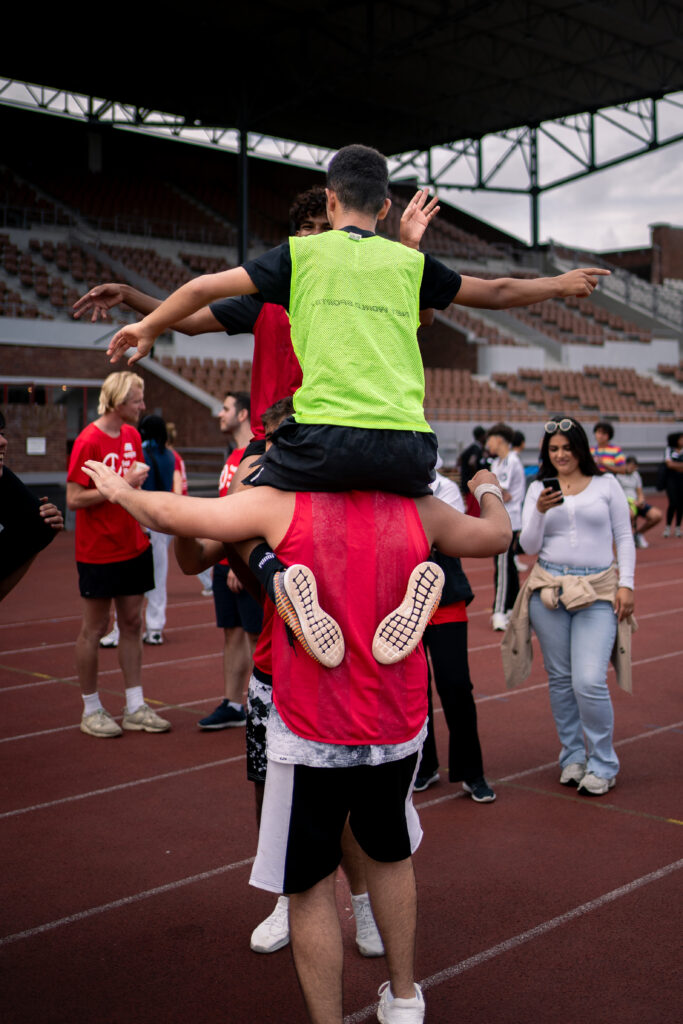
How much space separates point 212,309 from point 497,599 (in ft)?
26.6

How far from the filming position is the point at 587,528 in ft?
19.2

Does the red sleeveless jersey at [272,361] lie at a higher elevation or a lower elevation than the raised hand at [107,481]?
higher

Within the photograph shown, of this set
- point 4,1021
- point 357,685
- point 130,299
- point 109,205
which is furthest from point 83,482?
point 109,205

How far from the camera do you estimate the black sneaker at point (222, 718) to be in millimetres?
7023

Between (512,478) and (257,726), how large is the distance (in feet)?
27.4

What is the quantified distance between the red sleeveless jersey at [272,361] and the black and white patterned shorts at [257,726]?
0.98 m

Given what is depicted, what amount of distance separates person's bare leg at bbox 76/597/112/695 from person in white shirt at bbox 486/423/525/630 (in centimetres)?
510

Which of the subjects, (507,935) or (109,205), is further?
(109,205)

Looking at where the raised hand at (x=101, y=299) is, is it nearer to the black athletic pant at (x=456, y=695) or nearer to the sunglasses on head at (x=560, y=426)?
the black athletic pant at (x=456, y=695)

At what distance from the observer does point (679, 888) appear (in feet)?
14.7

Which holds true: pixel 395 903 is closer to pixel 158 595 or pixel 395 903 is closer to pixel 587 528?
pixel 587 528

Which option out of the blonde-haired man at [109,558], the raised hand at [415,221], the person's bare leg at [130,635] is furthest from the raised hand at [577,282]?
the person's bare leg at [130,635]

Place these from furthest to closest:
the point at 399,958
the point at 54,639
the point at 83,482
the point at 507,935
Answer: the point at 54,639 < the point at 83,482 < the point at 507,935 < the point at 399,958

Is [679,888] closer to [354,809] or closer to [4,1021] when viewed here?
[354,809]
